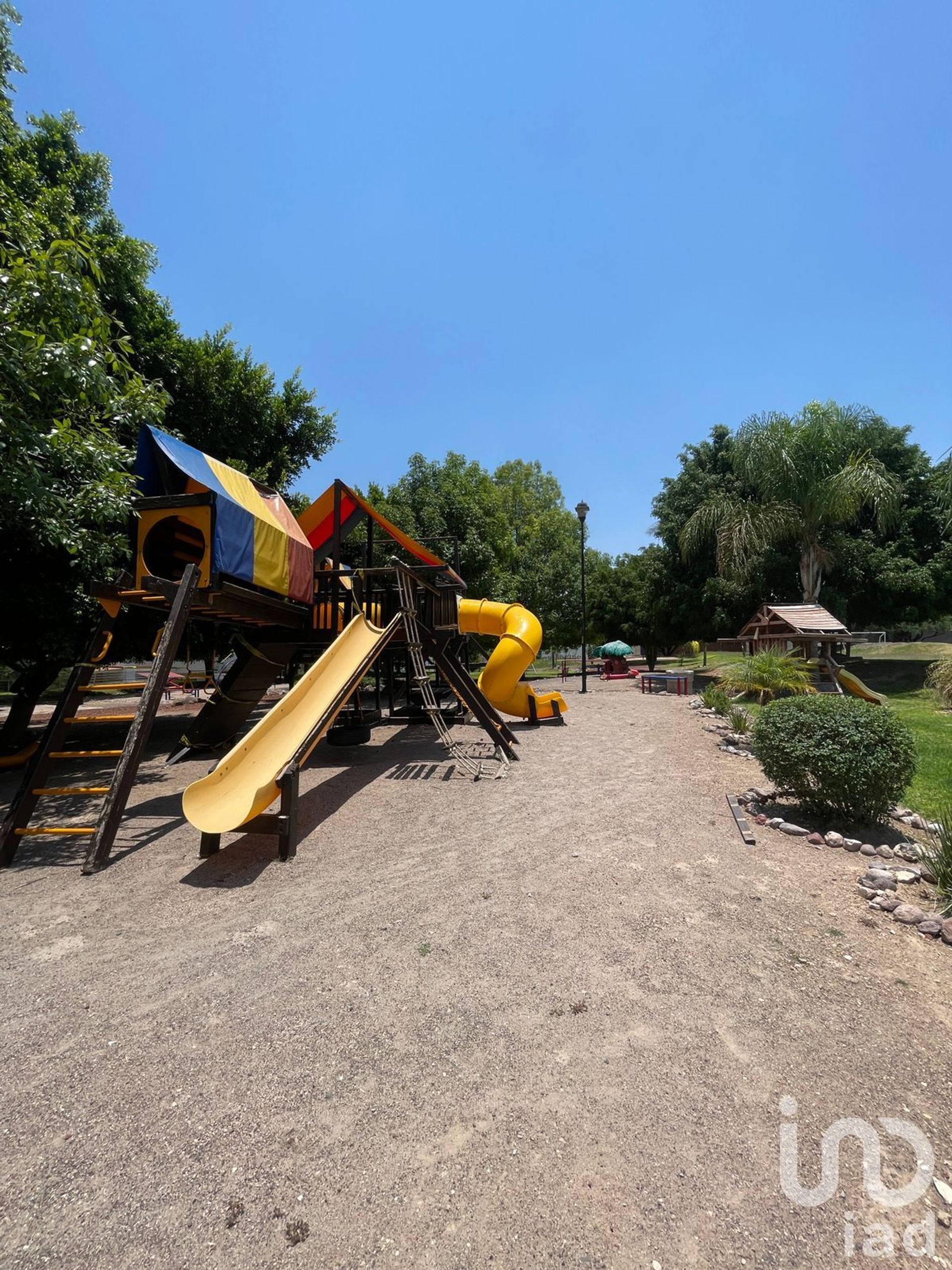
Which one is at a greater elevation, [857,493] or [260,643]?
[857,493]

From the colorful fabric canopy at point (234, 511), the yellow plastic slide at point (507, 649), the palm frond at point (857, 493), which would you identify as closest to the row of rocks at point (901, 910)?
the colorful fabric canopy at point (234, 511)

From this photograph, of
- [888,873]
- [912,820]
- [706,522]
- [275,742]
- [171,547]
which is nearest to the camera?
[888,873]

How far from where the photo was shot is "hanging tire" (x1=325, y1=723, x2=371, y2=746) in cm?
1094

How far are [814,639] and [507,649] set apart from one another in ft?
30.8

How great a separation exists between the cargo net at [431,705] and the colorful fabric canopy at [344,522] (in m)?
1.66

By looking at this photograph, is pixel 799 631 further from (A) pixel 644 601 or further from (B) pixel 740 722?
(A) pixel 644 601

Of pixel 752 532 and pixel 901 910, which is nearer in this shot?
pixel 901 910

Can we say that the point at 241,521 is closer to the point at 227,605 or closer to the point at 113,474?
the point at 227,605

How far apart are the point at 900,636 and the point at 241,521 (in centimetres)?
6043

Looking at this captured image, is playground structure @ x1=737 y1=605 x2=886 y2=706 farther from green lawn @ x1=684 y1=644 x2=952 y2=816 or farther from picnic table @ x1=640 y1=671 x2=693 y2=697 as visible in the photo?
picnic table @ x1=640 y1=671 x2=693 y2=697

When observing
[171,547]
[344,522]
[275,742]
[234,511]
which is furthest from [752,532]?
[275,742]

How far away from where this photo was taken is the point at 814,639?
15375 mm

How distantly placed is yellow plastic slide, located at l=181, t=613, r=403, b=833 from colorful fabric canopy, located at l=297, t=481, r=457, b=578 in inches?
139

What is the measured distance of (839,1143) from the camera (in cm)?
204
